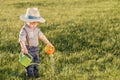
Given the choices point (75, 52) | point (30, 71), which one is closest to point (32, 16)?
point (30, 71)

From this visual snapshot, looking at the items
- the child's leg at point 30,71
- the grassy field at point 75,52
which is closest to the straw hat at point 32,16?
the child's leg at point 30,71

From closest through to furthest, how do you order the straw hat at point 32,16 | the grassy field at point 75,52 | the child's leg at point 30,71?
the straw hat at point 32,16
the child's leg at point 30,71
the grassy field at point 75,52

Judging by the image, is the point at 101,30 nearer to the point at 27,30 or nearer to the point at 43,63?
the point at 43,63

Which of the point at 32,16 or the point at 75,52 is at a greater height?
the point at 32,16

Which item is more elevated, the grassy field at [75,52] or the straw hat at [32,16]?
the straw hat at [32,16]

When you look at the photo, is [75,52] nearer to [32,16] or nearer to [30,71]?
[30,71]

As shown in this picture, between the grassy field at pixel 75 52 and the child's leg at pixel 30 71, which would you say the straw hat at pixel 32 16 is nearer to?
the child's leg at pixel 30 71

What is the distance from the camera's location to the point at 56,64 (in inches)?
302

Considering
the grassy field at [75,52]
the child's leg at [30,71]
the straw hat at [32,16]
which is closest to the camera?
the straw hat at [32,16]

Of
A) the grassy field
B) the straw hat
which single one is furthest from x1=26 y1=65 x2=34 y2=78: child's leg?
the straw hat

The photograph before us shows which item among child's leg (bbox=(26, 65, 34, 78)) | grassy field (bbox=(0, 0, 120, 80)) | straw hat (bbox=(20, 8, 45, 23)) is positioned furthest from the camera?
grassy field (bbox=(0, 0, 120, 80))

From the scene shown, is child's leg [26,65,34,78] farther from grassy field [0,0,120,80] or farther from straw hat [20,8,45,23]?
straw hat [20,8,45,23]

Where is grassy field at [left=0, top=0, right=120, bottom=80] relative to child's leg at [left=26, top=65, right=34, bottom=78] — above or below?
below

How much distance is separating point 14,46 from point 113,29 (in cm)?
351
